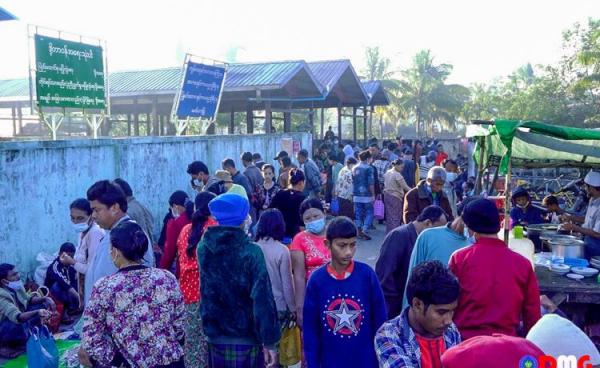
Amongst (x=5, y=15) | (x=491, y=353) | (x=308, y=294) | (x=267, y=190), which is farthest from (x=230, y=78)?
(x=491, y=353)

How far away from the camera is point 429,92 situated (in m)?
43.8

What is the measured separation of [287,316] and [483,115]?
4080cm

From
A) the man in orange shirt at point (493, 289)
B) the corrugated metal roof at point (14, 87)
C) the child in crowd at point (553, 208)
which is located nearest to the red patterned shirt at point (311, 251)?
the man in orange shirt at point (493, 289)

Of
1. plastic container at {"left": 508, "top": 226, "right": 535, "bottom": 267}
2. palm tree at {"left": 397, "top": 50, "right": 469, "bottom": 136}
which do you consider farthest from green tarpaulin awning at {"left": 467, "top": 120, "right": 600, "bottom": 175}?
palm tree at {"left": 397, "top": 50, "right": 469, "bottom": 136}

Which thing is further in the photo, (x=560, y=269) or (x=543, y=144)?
(x=560, y=269)

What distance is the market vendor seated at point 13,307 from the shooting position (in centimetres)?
541

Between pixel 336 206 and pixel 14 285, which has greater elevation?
pixel 336 206

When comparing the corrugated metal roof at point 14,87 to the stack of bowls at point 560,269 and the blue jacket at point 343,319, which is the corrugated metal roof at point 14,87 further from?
the blue jacket at point 343,319

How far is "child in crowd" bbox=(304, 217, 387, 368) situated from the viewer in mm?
3215

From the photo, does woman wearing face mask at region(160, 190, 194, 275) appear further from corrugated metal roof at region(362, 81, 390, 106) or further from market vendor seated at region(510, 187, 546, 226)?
corrugated metal roof at region(362, 81, 390, 106)

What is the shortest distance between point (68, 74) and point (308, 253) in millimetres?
6638

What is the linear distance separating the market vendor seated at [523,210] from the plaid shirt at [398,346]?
5648mm

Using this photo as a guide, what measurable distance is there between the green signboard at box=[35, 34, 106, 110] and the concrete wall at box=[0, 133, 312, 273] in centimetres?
111
